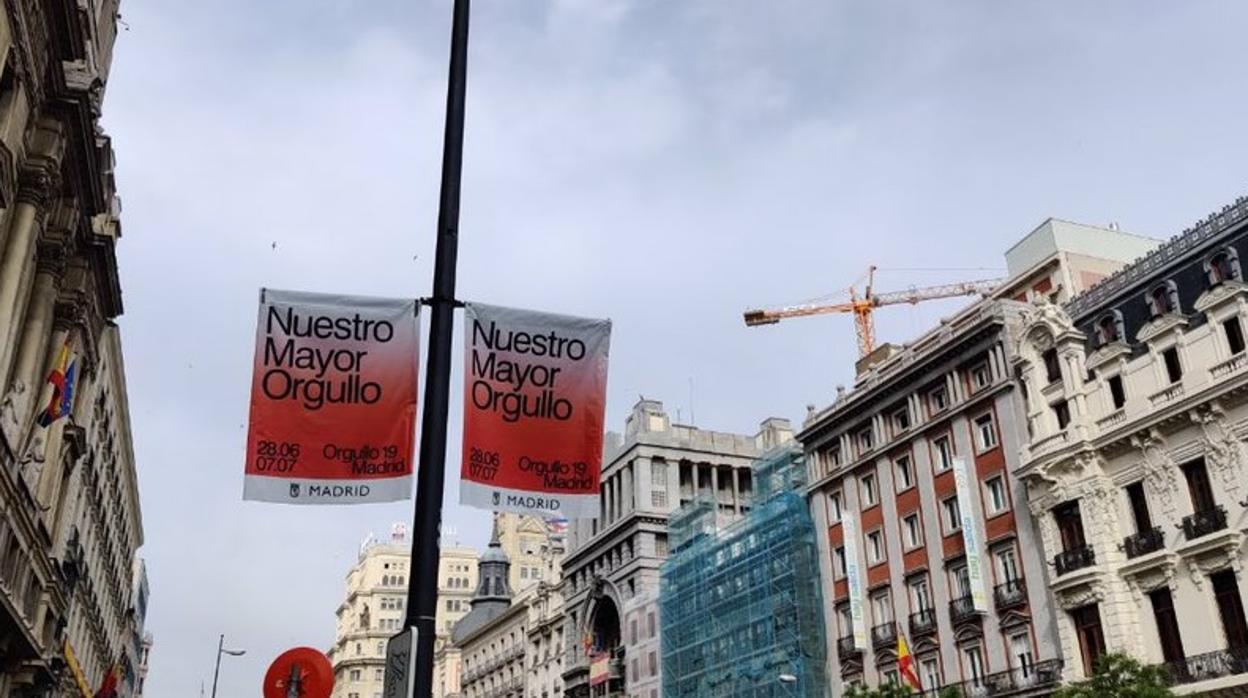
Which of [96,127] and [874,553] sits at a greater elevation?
[96,127]

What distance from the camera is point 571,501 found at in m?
9.99

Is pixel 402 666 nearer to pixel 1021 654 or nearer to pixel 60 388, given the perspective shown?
pixel 60 388

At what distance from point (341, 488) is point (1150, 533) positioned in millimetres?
35134

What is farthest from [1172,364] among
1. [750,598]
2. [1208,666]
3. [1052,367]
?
[750,598]

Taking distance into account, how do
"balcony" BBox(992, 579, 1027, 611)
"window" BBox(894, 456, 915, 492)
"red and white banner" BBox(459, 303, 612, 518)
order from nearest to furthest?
"red and white banner" BBox(459, 303, 612, 518)
"balcony" BBox(992, 579, 1027, 611)
"window" BBox(894, 456, 915, 492)

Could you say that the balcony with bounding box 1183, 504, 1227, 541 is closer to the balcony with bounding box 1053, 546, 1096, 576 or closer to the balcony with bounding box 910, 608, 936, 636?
the balcony with bounding box 1053, 546, 1096, 576

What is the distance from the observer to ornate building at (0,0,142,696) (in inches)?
963

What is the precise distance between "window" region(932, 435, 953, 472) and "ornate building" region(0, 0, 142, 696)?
33.0 meters

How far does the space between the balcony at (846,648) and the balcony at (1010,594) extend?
29.2 ft

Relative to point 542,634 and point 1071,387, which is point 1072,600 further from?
point 542,634

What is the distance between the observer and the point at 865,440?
175 ft

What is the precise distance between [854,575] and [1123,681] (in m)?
19.5

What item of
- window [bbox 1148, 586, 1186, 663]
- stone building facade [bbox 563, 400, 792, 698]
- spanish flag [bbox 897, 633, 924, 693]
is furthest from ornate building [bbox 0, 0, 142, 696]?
stone building facade [bbox 563, 400, 792, 698]

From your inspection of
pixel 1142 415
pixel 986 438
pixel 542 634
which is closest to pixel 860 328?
pixel 542 634
